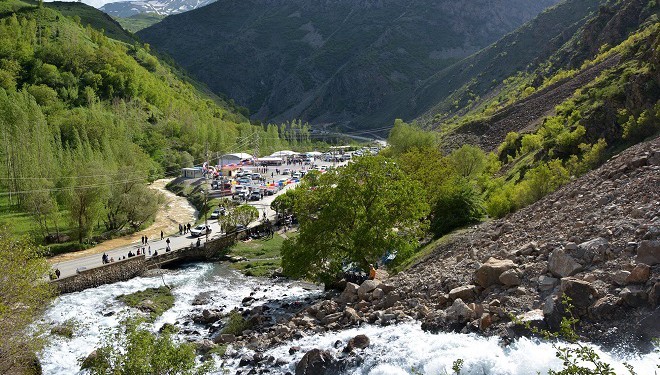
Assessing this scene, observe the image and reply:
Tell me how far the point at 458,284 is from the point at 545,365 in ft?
21.9

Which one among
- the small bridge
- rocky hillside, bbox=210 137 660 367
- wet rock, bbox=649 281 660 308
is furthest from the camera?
the small bridge

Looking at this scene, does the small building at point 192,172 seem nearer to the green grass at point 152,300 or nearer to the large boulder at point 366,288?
the green grass at point 152,300

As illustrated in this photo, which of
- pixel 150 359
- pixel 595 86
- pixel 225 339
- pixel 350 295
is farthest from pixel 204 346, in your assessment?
pixel 595 86

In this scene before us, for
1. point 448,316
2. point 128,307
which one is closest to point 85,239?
point 128,307

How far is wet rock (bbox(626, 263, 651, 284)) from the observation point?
17703mm

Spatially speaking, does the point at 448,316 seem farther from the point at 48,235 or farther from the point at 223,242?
the point at 48,235

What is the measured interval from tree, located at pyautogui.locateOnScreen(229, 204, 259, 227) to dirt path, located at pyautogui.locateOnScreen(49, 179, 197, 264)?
8590 millimetres

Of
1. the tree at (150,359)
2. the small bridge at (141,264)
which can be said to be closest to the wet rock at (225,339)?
the tree at (150,359)

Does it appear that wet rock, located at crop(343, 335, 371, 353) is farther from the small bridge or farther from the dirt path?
the dirt path

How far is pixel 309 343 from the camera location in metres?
23.4

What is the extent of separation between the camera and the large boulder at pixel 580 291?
706 inches

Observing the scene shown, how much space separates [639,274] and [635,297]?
104 cm

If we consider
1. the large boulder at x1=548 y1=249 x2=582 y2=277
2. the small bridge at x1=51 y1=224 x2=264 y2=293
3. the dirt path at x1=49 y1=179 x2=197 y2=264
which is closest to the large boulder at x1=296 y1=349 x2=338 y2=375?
the large boulder at x1=548 y1=249 x2=582 y2=277

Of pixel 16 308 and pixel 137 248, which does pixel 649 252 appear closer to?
pixel 16 308
